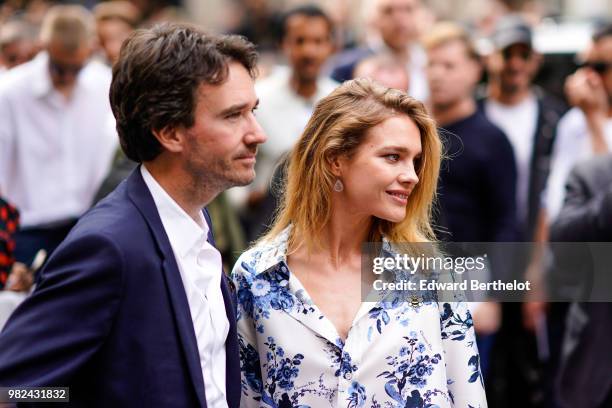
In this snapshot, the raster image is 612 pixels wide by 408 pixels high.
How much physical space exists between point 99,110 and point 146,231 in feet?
14.0

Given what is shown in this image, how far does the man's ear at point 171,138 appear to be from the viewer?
3002mm

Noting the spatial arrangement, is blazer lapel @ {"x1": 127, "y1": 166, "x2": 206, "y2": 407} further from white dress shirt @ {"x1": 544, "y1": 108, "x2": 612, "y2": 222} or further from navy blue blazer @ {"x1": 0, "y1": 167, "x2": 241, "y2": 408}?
white dress shirt @ {"x1": 544, "y1": 108, "x2": 612, "y2": 222}

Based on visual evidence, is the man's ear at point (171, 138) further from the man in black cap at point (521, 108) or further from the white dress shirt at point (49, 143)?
the man in black cap at point (521, 108)

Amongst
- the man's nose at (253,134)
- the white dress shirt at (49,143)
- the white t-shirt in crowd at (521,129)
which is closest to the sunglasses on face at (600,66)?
the white t-shirt in crowd at (521,129)

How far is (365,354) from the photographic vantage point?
10.4 feet

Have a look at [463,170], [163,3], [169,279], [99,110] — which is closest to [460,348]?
[169,279]

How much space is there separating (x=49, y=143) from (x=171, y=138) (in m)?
3.96

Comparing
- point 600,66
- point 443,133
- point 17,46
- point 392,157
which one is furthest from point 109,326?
point 17,46

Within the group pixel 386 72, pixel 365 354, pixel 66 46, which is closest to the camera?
pixel 365 354

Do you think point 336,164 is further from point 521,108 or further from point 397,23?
point 397,23

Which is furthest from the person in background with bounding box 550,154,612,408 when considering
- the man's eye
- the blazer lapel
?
the blazer lapel

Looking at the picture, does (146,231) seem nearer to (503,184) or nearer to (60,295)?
(60,295)

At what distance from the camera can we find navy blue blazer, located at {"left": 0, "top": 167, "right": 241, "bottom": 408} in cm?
271

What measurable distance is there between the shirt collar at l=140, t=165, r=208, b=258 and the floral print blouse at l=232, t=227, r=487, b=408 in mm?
368
